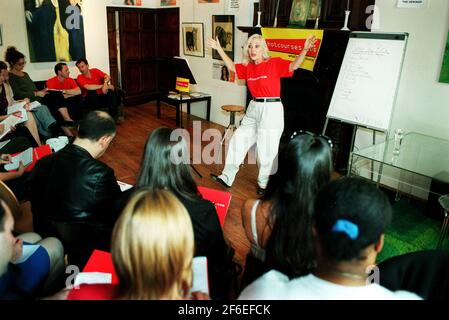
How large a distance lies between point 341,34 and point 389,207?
11.4 ft

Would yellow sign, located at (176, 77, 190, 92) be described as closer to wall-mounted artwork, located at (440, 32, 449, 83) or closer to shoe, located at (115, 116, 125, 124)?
shoe, located at (115, 116, 125, 124)

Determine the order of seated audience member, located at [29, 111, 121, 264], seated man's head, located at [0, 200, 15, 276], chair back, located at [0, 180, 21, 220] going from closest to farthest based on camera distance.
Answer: seated man's head, located at [0, 200, 15, 276] < seated audience member, located at [29, 111, 121, 264] < chair back, located at [0, 180, 21, 220]

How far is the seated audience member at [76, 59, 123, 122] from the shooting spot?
586cm

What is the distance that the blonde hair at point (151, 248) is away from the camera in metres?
0.98

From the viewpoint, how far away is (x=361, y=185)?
1071mm

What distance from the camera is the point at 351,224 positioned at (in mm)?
1006

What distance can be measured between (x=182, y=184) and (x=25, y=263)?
799 millimetres

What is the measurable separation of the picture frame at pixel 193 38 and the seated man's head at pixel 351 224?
5.96m

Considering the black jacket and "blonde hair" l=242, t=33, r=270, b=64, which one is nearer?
the black jacket

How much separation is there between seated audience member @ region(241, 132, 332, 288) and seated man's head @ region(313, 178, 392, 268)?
1.39 feet

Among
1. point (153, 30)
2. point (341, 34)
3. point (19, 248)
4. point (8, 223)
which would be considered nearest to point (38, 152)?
point (19, 248)

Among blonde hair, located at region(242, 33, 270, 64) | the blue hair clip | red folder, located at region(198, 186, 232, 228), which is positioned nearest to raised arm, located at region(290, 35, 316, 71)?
blonde hair, located at region(242, 33, 270, 64)

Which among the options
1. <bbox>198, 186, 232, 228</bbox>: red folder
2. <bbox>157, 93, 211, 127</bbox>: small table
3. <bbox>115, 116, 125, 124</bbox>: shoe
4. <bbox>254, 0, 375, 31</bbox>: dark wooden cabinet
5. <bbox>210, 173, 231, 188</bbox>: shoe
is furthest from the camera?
<bbox>115, 116, 125, 124</bbox>: shoe

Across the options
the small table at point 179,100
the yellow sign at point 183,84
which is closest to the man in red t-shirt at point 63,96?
the small table at point 179,100
